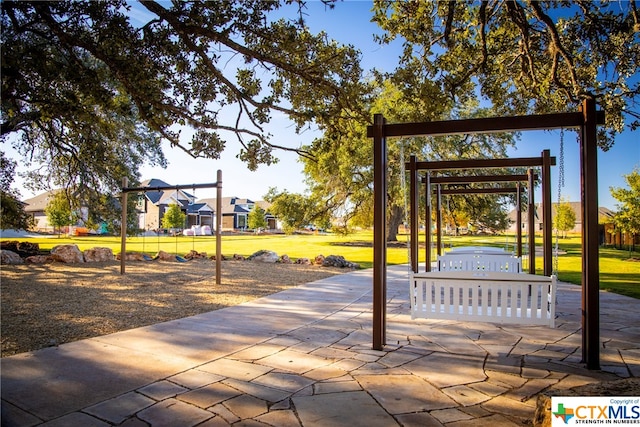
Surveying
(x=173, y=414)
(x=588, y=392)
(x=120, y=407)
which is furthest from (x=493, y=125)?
(x=120, y=407)

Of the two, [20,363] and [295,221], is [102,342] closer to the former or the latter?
[20,363]

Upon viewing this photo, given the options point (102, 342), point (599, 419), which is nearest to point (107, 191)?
point (102, 342)

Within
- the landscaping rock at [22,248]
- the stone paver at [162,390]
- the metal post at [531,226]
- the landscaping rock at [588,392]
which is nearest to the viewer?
the landscaping rock at [588,392]

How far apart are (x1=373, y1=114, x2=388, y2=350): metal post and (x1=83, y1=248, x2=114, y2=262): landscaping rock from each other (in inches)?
494

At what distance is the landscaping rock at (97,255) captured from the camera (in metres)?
13.6

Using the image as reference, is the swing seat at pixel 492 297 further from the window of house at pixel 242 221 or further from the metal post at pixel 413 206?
the window of house at pixel 242 221

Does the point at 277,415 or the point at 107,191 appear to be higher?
the point at 107,191

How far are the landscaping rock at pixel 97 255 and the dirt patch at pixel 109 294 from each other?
48.0 inches

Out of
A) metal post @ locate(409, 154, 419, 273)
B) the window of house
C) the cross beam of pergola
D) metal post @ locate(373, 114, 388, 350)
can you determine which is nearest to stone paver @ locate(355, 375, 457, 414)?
metal post @ locate(373, 114, 388, 350)

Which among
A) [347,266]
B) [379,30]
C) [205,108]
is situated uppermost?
[379,30]

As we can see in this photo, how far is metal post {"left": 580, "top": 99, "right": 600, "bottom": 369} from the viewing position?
11.7ft

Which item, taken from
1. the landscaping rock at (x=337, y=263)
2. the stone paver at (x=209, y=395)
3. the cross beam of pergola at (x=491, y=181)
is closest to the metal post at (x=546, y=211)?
the cross beam of pergola at (x=491, y=181)

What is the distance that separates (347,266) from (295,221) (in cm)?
1182

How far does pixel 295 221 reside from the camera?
2430 cm
